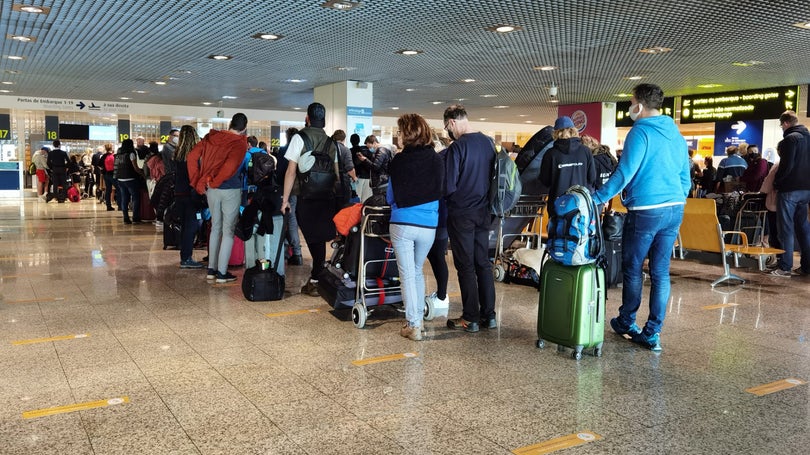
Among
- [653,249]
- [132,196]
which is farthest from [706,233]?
[132,196]

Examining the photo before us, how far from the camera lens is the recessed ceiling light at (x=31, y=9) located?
7838 millimetres

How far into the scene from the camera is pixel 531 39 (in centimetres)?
946

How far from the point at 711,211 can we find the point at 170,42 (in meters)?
7.60

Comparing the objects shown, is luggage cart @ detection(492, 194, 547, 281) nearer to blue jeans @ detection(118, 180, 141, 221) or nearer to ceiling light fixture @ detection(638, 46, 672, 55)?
ceiling light fixture @ detection(638, 46, 672, 55)

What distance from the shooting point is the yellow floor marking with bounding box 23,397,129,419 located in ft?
10.9

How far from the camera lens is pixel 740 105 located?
15078mm

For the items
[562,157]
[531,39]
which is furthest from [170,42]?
[562,157]

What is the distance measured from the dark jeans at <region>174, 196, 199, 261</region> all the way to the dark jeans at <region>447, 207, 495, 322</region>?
3.95 m

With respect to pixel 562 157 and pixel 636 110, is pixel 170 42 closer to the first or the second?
pixel 562 157

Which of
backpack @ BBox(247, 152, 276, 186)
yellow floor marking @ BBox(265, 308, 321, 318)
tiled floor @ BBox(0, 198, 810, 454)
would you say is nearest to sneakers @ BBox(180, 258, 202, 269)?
tiled floor @ BBox(0, 198, 810, 454)

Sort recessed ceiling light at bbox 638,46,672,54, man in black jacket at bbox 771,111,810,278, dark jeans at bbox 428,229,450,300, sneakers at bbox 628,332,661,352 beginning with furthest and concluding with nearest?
recessed ceiling light at bbox 638,46,672,54, man in black jacket at bbox 771,111,810,278, dark jeans at bbox 428,229,450,300, sneakers at bbox 628,332,661,352

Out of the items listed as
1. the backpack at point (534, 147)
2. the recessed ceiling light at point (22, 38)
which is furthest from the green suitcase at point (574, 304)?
the recessed ceiling light at point (22, 38)

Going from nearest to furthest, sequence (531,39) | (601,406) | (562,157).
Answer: (601,406) → (562,157) → (531,39)

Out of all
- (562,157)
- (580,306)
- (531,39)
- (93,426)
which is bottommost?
(93,426)
